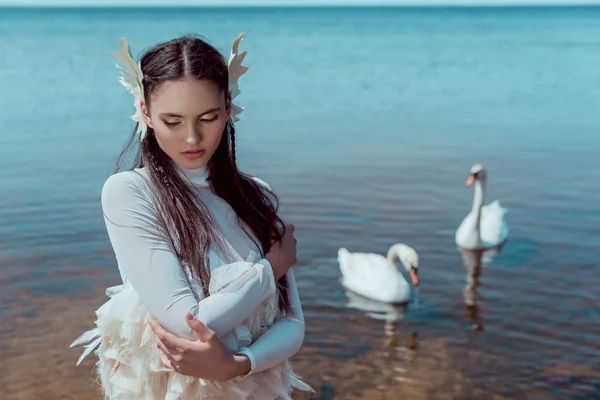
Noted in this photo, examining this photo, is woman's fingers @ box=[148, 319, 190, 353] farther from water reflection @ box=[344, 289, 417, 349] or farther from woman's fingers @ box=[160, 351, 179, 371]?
water reflection @ box=[344, 289, 417, 349]

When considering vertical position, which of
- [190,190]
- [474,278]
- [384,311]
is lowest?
[384,311]

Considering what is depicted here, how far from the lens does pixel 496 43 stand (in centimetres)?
4141

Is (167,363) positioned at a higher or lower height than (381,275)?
higher

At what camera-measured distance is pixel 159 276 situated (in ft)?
6.75

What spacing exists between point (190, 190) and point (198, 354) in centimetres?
52

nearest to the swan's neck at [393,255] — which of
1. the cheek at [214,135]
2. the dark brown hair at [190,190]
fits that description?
the dark brown hair at [190,190]

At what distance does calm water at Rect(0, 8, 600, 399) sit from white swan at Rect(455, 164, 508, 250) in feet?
0.67

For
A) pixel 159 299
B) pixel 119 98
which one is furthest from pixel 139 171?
pixel 119 98

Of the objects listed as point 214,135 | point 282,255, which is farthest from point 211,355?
point 214,135

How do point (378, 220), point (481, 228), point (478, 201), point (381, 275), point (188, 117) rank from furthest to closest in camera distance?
point (378, 220) → point (478, 201) → point (481, 228) → point (381, 275) → point (188, 117)

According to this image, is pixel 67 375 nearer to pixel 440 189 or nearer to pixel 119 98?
pixel 440 189

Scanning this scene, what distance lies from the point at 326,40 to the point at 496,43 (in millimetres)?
9306

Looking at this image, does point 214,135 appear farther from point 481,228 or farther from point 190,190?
point 481,228

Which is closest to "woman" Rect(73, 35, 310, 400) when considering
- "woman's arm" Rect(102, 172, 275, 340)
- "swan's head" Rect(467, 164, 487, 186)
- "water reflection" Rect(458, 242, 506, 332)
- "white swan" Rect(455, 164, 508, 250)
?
"woman's arm" Rect(102, 172, 275, 340)
